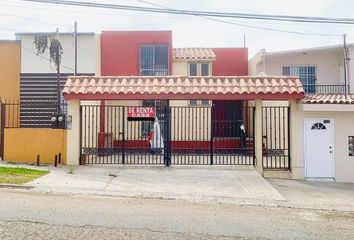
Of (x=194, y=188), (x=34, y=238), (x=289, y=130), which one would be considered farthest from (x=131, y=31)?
(x=34, y=238)

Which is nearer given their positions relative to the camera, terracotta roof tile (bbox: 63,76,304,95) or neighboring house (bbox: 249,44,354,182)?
neighboring house (bbox: 249,44,354,182)

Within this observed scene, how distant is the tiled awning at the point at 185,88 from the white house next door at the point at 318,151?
1488 mm

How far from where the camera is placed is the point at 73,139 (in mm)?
13547

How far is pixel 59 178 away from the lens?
11.1 meters

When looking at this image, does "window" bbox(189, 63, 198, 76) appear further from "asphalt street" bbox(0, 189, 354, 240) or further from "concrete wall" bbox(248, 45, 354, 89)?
"asphalt street" bbox(0, 189, 354, 240)

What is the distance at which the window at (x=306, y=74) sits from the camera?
2350cm

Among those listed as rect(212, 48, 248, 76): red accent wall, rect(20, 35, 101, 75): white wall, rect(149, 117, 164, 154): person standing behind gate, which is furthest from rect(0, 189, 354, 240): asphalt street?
rect(212, 48, 248, 76): red accent wall

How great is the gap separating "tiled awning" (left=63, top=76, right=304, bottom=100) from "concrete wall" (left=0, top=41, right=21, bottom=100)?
7286mm

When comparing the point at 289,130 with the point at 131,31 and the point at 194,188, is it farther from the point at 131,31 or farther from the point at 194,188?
the point at 131,31

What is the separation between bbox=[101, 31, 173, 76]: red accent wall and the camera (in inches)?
805

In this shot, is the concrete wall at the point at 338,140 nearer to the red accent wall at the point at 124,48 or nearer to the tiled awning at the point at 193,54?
the tiled awning at the point at 193,54

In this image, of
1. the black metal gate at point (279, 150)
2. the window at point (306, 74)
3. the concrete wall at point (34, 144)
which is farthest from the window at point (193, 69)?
the concrete wall at point (34, 144)

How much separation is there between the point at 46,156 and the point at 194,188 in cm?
629

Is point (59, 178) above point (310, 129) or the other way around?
the other way around
